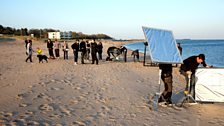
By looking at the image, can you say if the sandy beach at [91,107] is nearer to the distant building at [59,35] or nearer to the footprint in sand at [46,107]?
the footprint in sand at [46,107]

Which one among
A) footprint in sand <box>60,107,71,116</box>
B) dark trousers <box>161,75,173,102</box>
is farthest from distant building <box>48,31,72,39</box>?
dark trousers <box>161,75,173,102</box>

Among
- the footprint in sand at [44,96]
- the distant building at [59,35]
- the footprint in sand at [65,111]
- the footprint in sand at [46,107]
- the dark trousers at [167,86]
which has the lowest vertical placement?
the footprint in sand at [65,111]

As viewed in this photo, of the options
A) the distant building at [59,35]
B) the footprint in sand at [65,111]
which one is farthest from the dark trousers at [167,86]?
the distant building at [59,35]

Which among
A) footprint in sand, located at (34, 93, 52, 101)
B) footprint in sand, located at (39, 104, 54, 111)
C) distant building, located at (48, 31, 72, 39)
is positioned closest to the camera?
footprint in sand, located at (39, 104, 54, 111)

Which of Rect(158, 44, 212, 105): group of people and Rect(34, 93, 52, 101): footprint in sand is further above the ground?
Rect(158, 44, 212, 105): group of people

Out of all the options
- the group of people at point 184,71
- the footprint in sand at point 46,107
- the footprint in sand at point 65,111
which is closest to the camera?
the footprint in sand at point 65,111

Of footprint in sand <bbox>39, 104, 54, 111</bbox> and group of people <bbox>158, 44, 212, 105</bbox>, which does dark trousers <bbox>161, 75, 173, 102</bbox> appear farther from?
footprint in sand <bbox>39, 104, 54, 111</bbox>

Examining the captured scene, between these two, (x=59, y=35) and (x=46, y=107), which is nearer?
(x=46, y=107)

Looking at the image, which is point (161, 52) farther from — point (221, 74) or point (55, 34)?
point (55, 34)

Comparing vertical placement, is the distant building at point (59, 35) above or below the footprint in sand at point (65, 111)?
above

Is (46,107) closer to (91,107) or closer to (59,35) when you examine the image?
(91,107)

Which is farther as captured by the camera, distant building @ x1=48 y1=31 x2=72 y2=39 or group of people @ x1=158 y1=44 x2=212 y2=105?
distant building @ x1=48 y1=31 x2=72 y2=39

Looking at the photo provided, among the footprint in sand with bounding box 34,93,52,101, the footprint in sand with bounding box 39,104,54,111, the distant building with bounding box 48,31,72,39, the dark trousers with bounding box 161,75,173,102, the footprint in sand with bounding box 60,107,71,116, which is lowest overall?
the footprint in sand with bounding box 60,107,71,116

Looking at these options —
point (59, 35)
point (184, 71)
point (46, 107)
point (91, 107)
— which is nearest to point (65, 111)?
point (46, 107)
